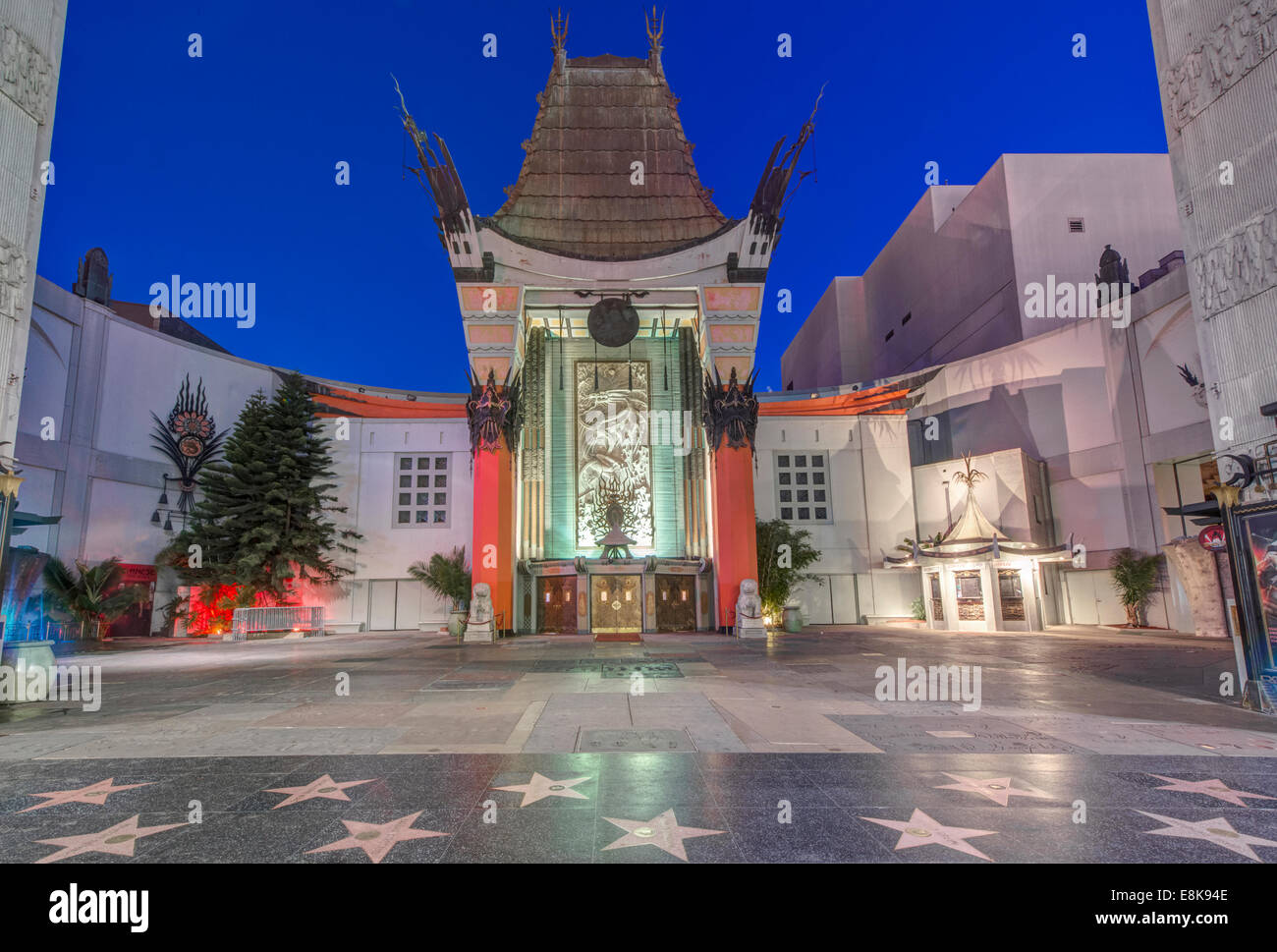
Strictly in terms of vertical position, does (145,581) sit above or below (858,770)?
above

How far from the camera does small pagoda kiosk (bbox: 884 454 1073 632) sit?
2275cm

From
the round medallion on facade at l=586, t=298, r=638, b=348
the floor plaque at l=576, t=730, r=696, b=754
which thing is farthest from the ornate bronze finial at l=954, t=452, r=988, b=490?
the floor plaque at l=576, t=730, r=696, b=754

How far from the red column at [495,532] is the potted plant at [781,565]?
9.18 m

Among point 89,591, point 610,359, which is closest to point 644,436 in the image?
point 610,359

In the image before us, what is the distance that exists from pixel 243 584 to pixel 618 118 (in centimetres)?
2303

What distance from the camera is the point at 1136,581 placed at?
71.6 feet

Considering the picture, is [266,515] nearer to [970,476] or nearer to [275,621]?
[275,621]

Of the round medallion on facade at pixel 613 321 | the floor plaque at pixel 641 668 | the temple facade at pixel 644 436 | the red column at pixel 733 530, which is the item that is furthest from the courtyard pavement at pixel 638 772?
the round medallion on facade at pixel 613 321

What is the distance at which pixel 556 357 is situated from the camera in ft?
85.0

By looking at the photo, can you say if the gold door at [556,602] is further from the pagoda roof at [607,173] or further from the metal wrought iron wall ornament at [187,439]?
the metal wrought iron wall ornament at [187,439]

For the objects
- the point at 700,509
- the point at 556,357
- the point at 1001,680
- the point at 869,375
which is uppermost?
the point at 869,375

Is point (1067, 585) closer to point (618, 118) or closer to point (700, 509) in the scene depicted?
point (700, 509)
